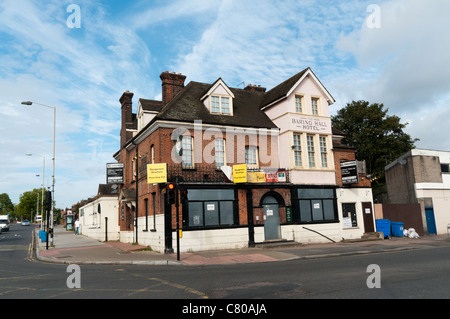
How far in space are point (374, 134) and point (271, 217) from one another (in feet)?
81.3

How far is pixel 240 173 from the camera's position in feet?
66.4

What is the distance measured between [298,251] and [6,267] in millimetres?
13820

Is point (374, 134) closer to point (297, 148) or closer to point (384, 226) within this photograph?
point (384, 226)

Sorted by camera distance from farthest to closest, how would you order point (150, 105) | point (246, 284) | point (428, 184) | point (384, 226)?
point (428, 184)
point (384, 226)
point (150, 105)
point (246, 284)

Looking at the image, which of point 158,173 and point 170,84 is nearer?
point 158,173

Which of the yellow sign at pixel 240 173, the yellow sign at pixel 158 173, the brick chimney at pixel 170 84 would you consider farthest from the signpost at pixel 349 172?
the brick chimney at pixel 170 84

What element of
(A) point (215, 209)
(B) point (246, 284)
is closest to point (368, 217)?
(A) point (215, 209)

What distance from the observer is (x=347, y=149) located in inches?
985

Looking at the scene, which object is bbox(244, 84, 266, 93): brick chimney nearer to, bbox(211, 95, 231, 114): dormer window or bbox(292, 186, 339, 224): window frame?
bbox(211, 95, 231, 114): dormer window

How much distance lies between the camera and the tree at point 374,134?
39719 mm

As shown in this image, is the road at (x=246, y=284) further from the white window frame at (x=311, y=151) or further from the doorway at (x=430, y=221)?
the doorway at (x=430, y=221)

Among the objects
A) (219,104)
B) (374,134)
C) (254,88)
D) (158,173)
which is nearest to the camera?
(158,173)
